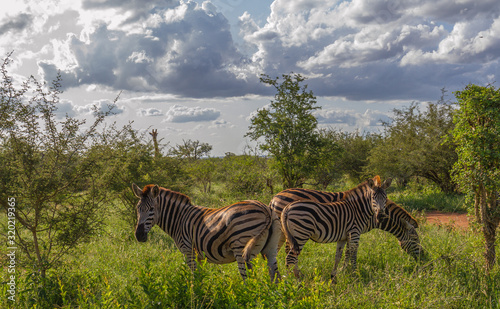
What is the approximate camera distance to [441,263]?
19.8 feet

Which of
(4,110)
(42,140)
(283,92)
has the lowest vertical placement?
(42,140)

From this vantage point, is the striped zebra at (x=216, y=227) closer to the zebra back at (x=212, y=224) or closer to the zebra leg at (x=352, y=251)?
the zebra back at (x=212, y=224)

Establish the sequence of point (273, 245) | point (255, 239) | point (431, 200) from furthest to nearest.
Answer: point (431, 200), point (273, 245), point (255, 239)

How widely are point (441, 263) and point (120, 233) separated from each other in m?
8.63

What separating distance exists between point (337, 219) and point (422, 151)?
11.8m

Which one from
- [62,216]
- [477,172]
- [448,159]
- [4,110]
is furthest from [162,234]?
[448,159]

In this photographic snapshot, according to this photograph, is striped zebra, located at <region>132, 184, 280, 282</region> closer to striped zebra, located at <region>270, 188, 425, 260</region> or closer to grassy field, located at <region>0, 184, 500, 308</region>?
grassy field, located at <region>0, 184, 500, 308</region>

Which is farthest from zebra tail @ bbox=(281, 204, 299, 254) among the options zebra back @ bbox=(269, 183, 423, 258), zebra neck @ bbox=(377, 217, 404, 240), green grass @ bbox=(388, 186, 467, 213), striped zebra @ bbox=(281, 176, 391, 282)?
green grass @ bbox=(388, 186, 467, 213)

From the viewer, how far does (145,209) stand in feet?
18.9

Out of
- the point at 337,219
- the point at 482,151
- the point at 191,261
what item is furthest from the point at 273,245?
the point at 482,151

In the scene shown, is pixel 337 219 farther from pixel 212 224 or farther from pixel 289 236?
pixel 212 224

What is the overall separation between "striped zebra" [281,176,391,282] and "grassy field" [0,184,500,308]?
0.42 metres

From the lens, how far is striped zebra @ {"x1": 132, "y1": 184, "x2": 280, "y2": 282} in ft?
16.7

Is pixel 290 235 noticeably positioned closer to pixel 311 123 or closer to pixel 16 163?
pixel 16 163
